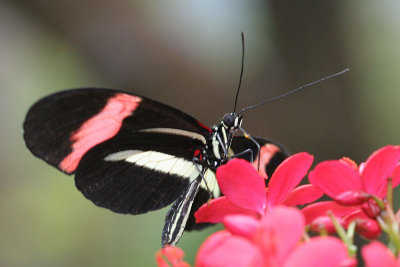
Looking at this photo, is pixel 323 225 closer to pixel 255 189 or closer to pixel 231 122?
pixel 255 189

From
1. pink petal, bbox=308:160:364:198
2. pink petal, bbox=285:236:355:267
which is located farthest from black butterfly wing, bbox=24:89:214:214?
pink petal, bbox=285:236:355:267

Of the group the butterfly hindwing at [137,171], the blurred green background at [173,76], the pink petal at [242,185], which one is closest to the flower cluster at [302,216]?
the pink petal at [242,185]

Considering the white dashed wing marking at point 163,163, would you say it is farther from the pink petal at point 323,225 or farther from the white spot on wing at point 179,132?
the pink petal at point 323,225

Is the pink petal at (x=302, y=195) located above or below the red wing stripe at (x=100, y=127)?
below

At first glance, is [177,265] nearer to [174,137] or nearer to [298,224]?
[298,224]

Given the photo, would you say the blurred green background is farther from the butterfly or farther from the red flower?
the red flower

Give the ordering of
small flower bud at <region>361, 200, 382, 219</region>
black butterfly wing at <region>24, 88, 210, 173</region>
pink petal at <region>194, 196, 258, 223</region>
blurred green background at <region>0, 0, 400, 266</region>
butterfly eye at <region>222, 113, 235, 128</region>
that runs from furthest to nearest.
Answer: blurred green background at <region>0, 0, 400, 266</region>, butterfly eye at <region>222, 113, 235, 128</region>, black butterfly wing at <region>24, 88, 210, 173</region>, pink petal at <region>194, 196, 258, 223</region>, small flower bud at <region>361, 200, 382, 219</region>

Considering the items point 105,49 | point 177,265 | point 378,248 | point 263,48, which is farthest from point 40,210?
point 378,248
